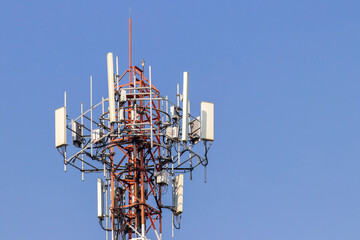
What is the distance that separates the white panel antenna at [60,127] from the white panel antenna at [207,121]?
8.25 meters

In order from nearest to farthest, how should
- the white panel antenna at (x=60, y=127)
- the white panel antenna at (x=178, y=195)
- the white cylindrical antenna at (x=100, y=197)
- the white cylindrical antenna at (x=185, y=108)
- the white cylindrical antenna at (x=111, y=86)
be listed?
the white cylindrical antenna at (x=111, y=86) → the white cylindrical antenna at (x=185, y=108) → the white cylindrical antenna at (x=100, y=197) → the white panel antenna at (x=60, y=127) → the white panel antenna at (x=178, y=195)

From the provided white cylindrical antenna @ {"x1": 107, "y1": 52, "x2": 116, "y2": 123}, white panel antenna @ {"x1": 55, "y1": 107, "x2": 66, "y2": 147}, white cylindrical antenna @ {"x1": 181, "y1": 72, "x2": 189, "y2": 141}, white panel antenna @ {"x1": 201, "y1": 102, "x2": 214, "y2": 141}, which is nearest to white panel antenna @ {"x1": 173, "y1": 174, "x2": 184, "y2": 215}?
white panel antenna @ {"x1": 201, "y1": 102, "x2": 214, "y2": 141}

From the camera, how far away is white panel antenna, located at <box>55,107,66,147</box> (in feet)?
243

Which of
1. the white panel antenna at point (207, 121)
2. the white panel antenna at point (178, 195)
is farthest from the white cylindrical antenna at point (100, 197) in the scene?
the white panel antenna at point (207, 121)

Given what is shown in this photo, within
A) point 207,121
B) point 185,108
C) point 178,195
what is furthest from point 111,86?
point 178,195

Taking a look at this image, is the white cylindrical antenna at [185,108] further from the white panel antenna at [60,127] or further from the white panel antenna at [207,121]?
the white panel antenna at [60,127]

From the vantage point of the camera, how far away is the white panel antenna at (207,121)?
74.1 meters

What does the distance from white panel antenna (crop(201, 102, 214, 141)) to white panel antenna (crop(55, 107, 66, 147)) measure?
325 inches

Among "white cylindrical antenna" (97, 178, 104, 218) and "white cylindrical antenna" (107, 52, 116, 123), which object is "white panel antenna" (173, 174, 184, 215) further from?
"white cylindrical antenna" (107, 52, 116, 123)

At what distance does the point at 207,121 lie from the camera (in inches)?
2940

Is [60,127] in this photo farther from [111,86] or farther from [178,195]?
[178,195]

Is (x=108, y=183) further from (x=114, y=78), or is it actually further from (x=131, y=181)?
(x=114, y=78)

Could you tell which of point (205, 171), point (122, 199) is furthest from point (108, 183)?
point (205, 171)

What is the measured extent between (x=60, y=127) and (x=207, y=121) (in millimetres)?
8793
